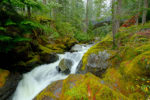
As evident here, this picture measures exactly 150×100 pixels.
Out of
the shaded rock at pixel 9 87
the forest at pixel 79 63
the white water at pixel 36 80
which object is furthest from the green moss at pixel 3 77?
the white water at pixel 36 80

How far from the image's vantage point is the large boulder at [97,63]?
4.34 m

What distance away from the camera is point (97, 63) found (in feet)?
15.0

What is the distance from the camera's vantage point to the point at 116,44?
5559mm

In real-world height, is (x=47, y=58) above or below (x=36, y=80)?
above

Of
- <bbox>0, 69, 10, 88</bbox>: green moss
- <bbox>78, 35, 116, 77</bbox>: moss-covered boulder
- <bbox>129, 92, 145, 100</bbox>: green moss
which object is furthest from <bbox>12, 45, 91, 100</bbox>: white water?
<bbox>129, 92, 145, 100</bbox>: green moss

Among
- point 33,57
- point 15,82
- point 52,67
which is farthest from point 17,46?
point 52,67

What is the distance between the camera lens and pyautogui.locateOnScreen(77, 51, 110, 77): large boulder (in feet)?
14.2

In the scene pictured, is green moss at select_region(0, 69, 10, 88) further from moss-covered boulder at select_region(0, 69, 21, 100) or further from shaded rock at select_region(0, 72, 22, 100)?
shaded rock at select_region(0, 72, 22, 100)

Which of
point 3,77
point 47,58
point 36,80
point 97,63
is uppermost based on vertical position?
point 97,63

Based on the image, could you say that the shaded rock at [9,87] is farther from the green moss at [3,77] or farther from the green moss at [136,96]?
the green moss at [136,96]

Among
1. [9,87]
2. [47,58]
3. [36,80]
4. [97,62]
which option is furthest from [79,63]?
[9,87]

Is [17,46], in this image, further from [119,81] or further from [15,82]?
[119,81]

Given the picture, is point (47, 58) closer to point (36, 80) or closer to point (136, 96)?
point (36, 80)

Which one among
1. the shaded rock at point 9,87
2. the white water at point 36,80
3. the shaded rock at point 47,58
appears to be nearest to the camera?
the shaded rock at point 9,87
